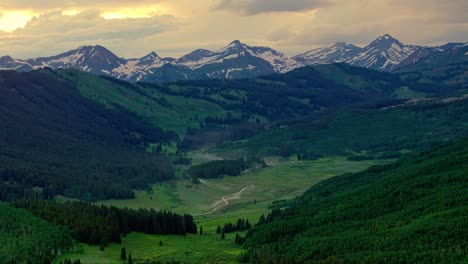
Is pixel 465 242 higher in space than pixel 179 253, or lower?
higher

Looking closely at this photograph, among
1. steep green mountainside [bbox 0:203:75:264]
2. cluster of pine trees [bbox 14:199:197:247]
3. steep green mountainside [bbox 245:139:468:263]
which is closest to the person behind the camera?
steep green mountainside [bbox 245:139:468:263]

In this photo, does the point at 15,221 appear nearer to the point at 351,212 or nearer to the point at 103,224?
the point at 103,224

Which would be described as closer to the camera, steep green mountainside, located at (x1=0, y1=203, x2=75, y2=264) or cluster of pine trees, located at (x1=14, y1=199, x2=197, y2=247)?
steep green mountainside, located at (x1=0, y1=203, x2=75, y2=264)

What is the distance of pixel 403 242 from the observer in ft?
480

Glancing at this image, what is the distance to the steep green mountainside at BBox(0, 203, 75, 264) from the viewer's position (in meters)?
150

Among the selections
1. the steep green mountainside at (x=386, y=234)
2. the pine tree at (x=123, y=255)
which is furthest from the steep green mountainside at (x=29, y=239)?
the steep green mountainside at (x=386, y=234)

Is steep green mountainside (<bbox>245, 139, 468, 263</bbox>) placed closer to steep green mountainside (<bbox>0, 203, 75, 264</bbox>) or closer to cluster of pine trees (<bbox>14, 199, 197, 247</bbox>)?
cluster of pine trees (<bbox>14, 199, 197, 247</bbox>)

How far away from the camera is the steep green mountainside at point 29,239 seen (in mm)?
150125

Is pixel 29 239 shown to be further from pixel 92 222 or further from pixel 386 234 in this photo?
pixel 386 234

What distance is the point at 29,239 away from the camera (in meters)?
164

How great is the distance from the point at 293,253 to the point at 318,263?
20883mm

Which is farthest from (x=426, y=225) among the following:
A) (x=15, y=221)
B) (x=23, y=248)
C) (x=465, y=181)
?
(x=15, y=221)

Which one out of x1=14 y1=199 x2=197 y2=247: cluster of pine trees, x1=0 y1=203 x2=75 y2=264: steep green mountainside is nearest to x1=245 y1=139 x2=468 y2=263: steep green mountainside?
x1=14 y1=199 x2=197 y2=247: cluster of pine trees

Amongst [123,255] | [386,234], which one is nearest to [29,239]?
[123,255]
